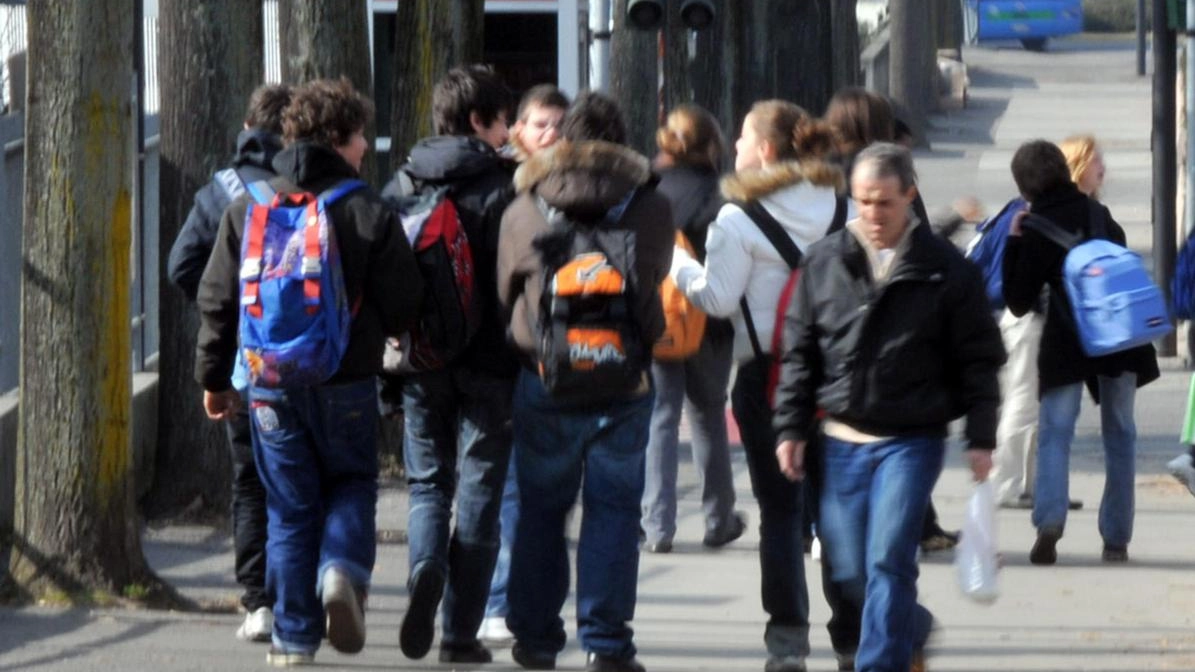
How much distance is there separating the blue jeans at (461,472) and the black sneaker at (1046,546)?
2884 mm

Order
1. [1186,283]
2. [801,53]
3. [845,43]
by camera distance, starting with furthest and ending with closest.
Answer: [845,43]
[801,53]
[1186,283]

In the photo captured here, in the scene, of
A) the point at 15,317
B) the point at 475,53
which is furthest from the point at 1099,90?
the point at 15,317

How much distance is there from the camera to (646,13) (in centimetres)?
1427

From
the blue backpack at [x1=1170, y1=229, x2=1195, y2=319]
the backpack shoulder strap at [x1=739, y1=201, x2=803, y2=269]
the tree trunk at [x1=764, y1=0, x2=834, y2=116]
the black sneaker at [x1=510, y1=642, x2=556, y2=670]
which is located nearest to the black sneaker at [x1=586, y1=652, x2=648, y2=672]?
the black sneaker at [x1=510, y1=642, x2=556, y2=670]

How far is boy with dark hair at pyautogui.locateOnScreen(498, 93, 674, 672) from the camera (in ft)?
21.7

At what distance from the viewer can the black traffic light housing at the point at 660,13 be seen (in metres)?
14.2

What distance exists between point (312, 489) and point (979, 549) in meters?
1.96

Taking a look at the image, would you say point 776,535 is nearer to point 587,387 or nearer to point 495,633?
point 587,387

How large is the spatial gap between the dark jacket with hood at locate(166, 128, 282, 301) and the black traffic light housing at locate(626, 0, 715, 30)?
288 inches

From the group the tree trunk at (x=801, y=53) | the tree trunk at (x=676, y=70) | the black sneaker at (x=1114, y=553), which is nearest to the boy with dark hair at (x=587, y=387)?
the black sneaker at (x=1114, y=553)

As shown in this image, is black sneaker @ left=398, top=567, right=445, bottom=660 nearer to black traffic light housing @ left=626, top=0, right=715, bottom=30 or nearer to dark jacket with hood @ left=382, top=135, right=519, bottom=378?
dark jacket with hood @ left=382, top=135, right=519, bottom=378

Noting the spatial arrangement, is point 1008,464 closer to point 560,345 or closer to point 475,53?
point 475,53

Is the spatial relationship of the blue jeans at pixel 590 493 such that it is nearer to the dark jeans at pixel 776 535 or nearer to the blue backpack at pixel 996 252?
the dark jeans at pixel 776 535

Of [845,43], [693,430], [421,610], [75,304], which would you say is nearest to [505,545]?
[421,610]
